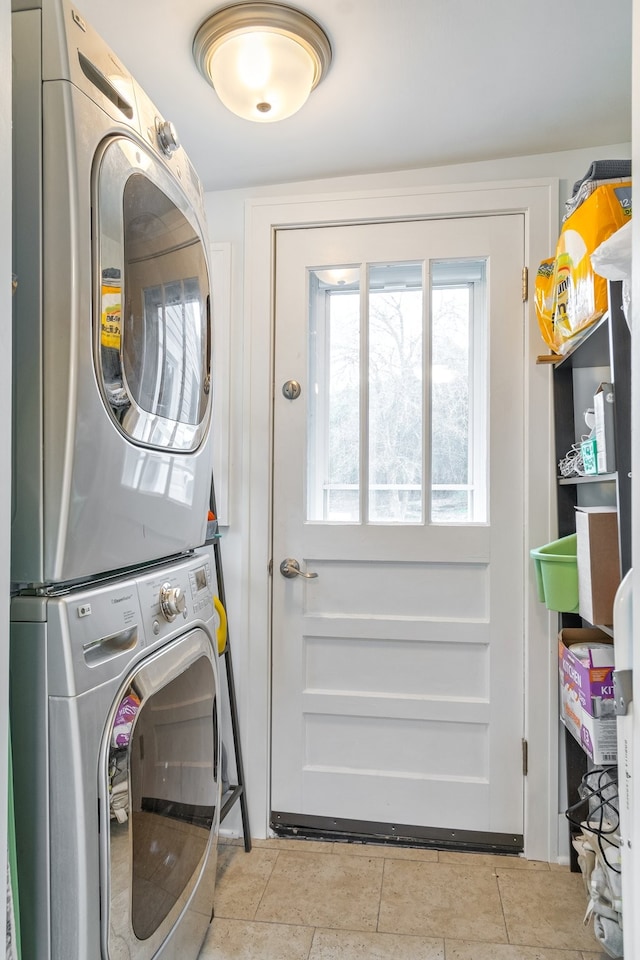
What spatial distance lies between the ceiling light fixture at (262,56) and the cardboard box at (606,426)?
1006 millimetres

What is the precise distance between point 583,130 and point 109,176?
1505mm

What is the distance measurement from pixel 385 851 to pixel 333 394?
1500 mm

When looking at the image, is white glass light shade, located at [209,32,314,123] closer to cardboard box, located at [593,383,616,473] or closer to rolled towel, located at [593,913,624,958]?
cardboard box, located at [593,383,616,473]

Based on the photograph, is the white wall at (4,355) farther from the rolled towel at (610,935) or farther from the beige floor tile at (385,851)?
the beige floor tile at (385,851)

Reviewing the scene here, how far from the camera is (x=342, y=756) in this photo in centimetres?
216

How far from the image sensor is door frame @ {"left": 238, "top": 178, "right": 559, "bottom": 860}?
201 centimetres

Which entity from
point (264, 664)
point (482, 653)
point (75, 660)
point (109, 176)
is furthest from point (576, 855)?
point (109, 176)

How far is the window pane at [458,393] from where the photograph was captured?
→ 2.12 metres

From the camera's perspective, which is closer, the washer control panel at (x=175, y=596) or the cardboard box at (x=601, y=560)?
the washer control panel at (x=175, y=596)

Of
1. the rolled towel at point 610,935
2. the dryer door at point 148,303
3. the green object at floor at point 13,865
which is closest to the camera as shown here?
the green object at floor at point 13,865

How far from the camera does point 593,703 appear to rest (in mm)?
1574

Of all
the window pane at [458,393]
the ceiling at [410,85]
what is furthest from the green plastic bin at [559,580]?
the ceiling at [410,85]

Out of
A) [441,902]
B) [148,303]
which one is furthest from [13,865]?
[441,902]

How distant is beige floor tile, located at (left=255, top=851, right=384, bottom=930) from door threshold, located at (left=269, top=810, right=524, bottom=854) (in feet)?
0.33
